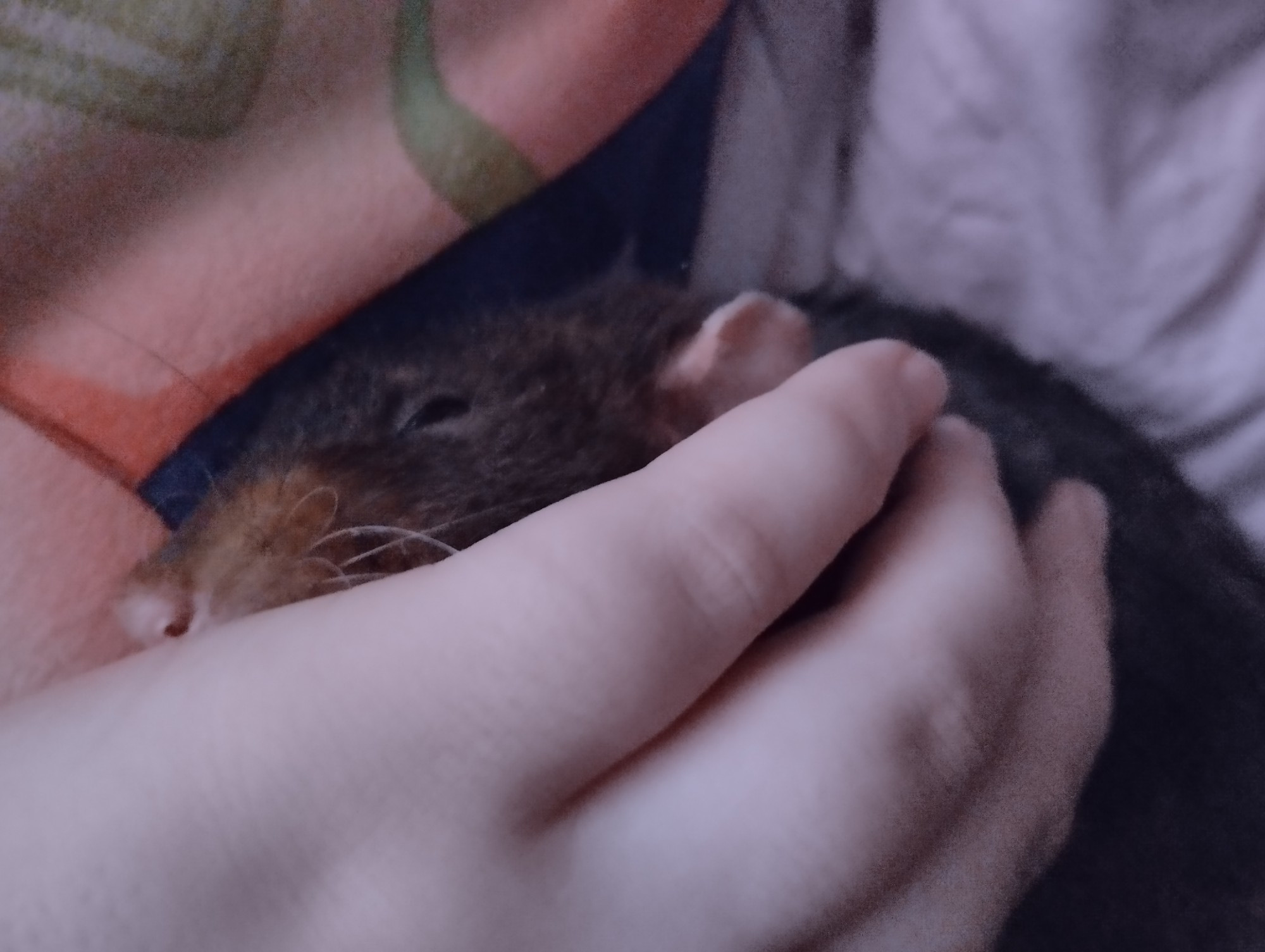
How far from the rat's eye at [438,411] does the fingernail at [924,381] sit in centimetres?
31

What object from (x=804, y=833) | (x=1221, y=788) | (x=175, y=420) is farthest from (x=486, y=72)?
(x=1221, y=788)

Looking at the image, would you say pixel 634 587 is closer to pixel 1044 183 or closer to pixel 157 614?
pixel 157 614

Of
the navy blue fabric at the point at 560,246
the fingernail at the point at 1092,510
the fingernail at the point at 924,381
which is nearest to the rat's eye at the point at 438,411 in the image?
the navy blue fabric at the point at 560,246

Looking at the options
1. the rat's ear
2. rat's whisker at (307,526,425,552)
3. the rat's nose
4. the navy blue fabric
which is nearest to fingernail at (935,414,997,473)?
the rat's ear

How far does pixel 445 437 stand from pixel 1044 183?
0.57m

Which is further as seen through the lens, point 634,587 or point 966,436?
point 966,436

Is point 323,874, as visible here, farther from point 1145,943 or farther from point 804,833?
point 1145,943

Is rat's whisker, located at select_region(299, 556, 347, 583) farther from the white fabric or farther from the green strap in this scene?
the white fabric

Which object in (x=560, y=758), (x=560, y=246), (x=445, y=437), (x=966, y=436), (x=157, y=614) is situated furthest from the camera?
(x=560, y=246)

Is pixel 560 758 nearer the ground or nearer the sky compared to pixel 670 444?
nearer the sky

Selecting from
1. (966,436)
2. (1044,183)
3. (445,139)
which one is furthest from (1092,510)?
(445,139)

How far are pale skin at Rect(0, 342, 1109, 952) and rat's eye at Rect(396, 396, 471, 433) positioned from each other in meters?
0.19

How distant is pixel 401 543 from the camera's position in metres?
0.59

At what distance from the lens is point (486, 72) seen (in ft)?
2.43
